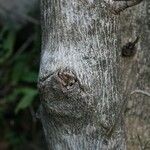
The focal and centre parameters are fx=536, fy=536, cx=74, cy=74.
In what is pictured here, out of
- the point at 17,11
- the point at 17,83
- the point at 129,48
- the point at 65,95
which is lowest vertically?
the point at 17,83

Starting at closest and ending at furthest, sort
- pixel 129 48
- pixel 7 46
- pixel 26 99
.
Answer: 1. pixel 129 48
2. pixel 26 99
3. pixel 7 46

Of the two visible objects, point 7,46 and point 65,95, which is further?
point 7,46

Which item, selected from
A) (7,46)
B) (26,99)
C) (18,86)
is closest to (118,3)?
(26,99)

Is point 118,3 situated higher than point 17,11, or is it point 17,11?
point 17,11

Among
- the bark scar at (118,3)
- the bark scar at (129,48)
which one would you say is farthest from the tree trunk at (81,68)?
the bark scar at (129,48)

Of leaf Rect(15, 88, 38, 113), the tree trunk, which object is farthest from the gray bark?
the tree trunk

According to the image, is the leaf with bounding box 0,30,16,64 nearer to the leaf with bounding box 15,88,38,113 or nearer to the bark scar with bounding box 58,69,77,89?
the leaf with bounding box 15,88,38,113

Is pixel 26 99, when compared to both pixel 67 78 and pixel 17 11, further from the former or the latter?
pixel 67 78

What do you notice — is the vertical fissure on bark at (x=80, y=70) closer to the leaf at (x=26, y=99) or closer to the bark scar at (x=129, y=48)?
the bark scar at (x=129, y=48)
